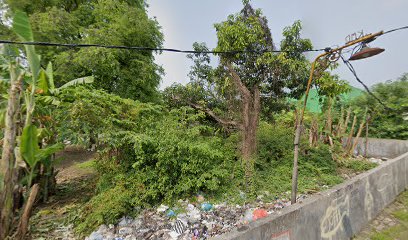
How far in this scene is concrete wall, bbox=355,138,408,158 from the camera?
7814 millimetres

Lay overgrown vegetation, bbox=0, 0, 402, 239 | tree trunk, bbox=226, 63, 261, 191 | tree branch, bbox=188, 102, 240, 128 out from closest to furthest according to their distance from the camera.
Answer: overgrown vegetation, bbox=0, 0, 402, 239 < tree trunk, bbox=226, 63, 261, 191 < tree branch, bbox=188, 102, 240, 128

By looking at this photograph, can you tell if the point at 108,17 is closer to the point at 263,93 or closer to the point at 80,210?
the point at 263,93

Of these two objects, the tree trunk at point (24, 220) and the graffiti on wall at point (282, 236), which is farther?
the tree trunk at point (24, 220)

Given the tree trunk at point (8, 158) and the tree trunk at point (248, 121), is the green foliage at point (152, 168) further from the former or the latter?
the tree trunk at point (8, 158)

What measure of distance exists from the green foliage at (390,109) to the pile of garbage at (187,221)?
7951mm

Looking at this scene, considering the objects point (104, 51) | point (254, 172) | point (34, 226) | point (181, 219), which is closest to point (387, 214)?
point (254, 172)

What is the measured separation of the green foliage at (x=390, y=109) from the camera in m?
9.25

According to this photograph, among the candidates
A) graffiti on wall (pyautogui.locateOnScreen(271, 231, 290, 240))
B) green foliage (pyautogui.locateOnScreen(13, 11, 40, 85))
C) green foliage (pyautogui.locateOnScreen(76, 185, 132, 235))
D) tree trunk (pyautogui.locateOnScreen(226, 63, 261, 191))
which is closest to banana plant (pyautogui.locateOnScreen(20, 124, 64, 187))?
green foliage (pyautogui.locateOnScreen(13, 11, 40, 85))

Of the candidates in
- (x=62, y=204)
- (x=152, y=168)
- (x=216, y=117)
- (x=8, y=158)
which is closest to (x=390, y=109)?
(x=216, y=117)

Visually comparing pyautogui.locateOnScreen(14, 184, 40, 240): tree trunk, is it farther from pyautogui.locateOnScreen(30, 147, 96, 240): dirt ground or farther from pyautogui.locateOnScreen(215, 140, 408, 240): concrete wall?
pyautogui.locateOnScreen(215, 140, 408, 240): concrete wall

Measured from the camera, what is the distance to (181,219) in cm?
397

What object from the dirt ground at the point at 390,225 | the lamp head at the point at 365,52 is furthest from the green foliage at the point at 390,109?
the lamp head at the point at 365,52

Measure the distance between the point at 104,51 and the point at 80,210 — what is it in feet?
15.6

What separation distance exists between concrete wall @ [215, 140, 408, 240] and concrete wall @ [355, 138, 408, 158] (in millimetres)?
3773
